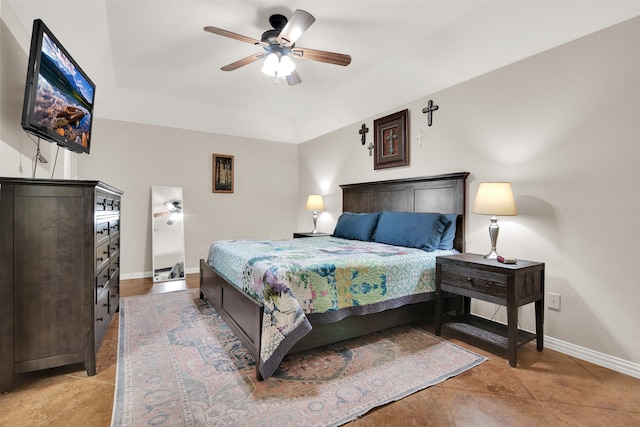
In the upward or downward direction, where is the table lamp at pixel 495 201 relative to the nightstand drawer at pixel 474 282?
upward

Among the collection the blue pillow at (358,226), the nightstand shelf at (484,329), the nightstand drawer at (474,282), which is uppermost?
the blue pillow at (358,226)

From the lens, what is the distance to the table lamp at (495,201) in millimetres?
2410

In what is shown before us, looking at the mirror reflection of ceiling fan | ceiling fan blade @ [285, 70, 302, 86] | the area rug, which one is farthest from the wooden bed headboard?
the mirror reflection of ceiling fan

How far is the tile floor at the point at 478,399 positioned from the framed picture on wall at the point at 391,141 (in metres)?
2.41

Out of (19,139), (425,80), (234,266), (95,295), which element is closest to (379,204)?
(425,80)

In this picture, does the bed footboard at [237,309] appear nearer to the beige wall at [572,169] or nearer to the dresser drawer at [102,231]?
the dresser drawer at [102,231]

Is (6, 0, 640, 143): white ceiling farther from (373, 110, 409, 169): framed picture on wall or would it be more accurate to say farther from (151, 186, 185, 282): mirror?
(151, 186, 185, 282): mirror

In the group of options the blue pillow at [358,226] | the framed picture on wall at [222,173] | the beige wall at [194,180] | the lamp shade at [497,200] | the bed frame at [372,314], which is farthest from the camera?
the framed picture on wall at [222,173]

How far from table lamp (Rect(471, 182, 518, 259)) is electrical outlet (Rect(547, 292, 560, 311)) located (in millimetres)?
516

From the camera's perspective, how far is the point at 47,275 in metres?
1.85

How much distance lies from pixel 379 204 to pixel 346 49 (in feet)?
6.10

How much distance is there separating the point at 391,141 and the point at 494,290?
2.31 meters

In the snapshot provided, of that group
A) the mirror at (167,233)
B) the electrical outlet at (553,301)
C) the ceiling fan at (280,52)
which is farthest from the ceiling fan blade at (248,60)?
the electrical outlet at (553,301)

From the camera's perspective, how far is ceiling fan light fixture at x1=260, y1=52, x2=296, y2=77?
109 inches
